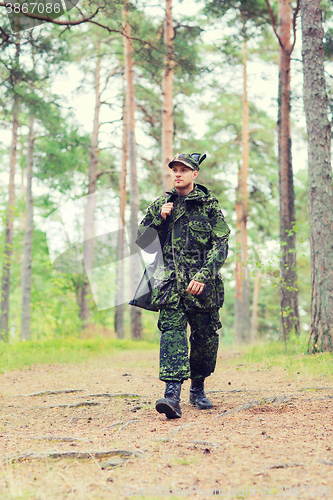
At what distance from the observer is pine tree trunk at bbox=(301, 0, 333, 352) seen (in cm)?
717

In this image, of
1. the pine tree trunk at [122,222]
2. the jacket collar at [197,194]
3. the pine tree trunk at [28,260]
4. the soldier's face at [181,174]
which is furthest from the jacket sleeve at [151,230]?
the pine tree trunk at [122,222]

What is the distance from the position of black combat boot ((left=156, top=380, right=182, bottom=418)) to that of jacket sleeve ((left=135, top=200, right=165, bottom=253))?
1287 mm

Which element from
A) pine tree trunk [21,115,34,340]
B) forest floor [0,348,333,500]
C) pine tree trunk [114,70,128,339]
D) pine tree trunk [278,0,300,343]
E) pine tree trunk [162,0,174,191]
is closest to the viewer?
forest floor [0,348,333,500]

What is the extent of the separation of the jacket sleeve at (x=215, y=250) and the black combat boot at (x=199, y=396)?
45.6 inches

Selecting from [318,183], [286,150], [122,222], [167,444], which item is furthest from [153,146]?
[167,444]

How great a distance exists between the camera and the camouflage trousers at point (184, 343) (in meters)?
3.86

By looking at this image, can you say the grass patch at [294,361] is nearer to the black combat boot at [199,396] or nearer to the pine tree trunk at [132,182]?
the black combat boot at [199,396]

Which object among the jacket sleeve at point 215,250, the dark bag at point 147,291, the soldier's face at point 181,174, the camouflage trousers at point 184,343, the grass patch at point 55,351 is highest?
the soldier's face at point 181,174

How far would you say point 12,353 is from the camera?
9.30 meters

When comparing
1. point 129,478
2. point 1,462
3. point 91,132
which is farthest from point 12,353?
point 91,132

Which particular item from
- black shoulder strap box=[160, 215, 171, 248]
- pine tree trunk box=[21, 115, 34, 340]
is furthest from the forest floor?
pine tree trunk box=[21, 115, 34, 340]

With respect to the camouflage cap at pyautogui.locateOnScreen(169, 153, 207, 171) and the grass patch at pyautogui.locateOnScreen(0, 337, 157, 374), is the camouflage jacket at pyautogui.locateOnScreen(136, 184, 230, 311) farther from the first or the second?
the grass patch at pyautogui.locateOnScreen(0, 337, 157, 374)

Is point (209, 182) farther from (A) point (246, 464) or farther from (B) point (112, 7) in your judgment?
(A) point (246, 464)

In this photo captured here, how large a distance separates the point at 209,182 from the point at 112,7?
1298cm
